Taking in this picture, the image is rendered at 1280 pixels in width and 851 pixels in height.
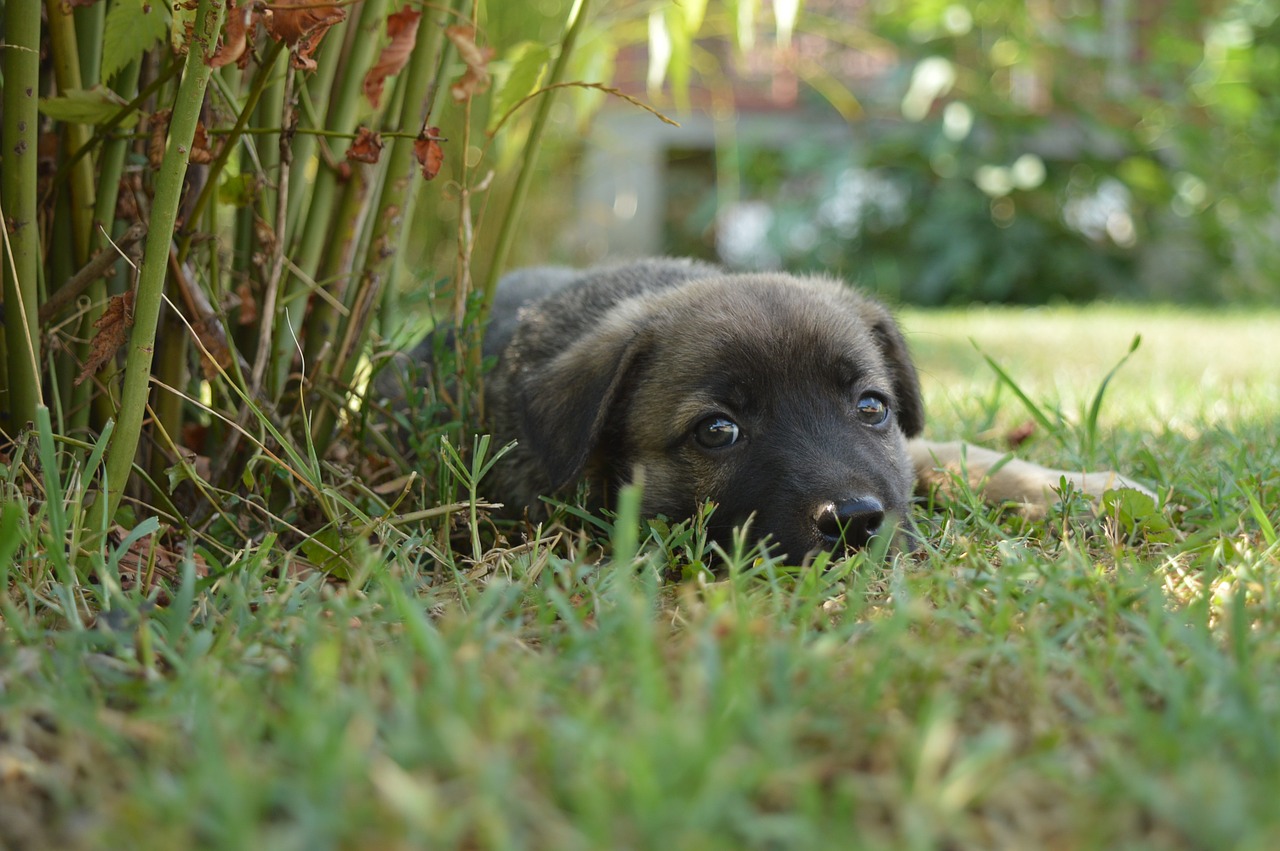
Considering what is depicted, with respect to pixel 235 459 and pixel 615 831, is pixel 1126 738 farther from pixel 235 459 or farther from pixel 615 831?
pixel 235 459

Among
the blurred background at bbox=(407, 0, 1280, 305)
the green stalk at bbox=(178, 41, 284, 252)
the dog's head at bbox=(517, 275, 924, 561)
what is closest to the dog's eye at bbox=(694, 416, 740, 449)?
the dog's head at bbox=(517, 275, 924, 561)

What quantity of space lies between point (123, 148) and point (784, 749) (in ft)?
7.07

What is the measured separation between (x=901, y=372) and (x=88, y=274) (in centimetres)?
223

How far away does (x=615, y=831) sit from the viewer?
121 centimetres

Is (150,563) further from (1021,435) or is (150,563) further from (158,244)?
(1021,435)

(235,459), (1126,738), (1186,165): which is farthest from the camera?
(1186,165)

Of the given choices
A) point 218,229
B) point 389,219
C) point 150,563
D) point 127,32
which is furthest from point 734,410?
point 127,32

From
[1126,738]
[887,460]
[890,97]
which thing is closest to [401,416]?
[887,460]

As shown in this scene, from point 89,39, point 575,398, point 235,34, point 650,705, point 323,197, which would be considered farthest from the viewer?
point 575,398

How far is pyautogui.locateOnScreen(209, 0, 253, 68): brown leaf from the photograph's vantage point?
7.16ft

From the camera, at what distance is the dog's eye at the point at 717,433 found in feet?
10.1

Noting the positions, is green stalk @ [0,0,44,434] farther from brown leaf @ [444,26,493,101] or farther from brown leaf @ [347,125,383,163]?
brown leaf @ [444,26,493,101]

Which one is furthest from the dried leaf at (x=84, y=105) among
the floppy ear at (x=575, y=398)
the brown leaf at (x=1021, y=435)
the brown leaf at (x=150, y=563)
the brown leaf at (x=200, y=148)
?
the brown leaf at (x=1021, y=435)

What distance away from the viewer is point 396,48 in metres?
2.40
